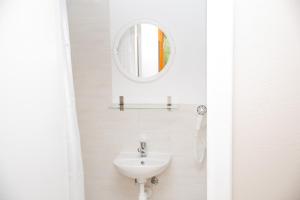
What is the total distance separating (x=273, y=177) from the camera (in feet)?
4.00

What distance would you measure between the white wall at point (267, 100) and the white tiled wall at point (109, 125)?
3.91 ft

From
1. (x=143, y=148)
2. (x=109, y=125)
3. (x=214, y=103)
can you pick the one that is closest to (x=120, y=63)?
(x=109, y=125)

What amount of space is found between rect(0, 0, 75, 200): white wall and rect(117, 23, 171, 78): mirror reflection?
1039mm

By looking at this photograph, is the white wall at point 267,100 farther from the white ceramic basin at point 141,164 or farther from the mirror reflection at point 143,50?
the mirror reflection at point 143,50

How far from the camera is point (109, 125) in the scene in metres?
2.52

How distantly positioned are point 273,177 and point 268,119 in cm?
25

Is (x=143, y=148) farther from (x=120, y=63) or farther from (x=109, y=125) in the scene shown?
(x=120, y=63)

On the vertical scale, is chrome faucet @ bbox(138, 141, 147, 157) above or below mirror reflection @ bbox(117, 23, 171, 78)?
below

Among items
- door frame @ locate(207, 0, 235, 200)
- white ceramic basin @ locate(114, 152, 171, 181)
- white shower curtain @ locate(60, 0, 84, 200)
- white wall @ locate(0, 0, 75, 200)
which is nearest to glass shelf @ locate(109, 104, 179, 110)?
white ceramic basin @ locate(114, 152, 171, 181)

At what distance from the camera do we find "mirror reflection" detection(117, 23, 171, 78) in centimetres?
240

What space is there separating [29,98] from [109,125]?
1.22 m

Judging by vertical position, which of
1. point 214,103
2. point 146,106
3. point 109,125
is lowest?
point 109,125

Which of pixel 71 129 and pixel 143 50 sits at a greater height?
pixel 143 50

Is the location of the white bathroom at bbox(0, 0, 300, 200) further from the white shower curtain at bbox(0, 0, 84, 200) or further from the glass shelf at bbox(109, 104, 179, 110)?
the glass shelf at bbox(109, 104, 179, 110)
